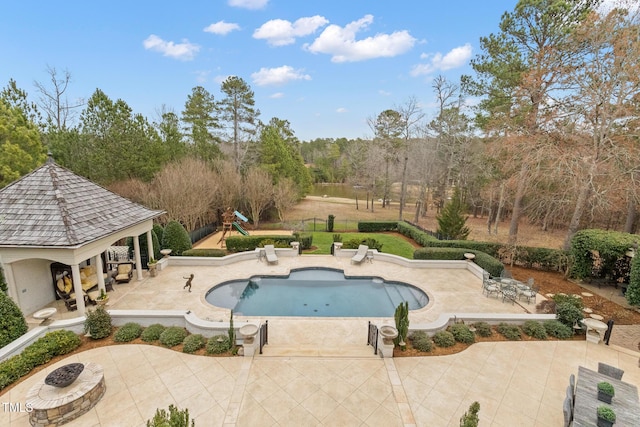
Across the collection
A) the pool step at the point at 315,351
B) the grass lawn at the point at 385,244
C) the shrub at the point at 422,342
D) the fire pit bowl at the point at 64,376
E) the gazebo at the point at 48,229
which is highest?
the gazebo at the point at 48,229

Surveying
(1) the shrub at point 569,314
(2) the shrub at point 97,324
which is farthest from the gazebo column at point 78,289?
(1) the shrub at point 569,314

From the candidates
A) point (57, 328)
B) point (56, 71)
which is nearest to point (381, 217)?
point (57, 328)

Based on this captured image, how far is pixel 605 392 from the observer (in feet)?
18.1

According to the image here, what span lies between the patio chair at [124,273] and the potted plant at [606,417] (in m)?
15.9

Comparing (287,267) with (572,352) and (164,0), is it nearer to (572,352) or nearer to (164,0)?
(572,352)

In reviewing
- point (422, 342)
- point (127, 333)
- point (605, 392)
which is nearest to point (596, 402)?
point (605, 392)

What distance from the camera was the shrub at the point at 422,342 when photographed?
8.63 meters

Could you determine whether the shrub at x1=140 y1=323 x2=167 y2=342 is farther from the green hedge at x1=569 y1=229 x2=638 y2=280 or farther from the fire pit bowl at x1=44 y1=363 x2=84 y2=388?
the green hedge at x1=569 y1=229 x2=638 y2=280

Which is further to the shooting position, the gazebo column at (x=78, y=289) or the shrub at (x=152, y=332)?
the gazebo column at (x=78, y=289)

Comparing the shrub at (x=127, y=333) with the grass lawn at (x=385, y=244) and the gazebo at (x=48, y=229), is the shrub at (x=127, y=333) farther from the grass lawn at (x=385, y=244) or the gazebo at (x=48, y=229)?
the grass lawn at (x=385, y=244)

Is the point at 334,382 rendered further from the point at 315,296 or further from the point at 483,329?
the point at 315,296

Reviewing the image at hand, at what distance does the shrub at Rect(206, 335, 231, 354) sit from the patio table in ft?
26.3

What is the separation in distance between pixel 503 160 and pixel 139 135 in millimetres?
29982

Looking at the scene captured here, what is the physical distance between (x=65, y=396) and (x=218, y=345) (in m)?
3.41
